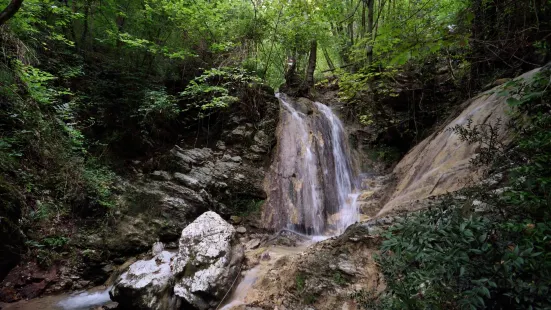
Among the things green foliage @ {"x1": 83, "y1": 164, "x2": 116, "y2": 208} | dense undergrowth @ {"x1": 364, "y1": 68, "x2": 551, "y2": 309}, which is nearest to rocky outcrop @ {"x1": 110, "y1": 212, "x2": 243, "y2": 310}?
green foliage @ {"x1": 83, "y1": 164, "x2": 116, "y2": 208}

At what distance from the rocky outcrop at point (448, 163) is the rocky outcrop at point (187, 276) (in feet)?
10.1

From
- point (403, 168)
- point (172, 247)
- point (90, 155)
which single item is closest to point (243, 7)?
point (90, 155)

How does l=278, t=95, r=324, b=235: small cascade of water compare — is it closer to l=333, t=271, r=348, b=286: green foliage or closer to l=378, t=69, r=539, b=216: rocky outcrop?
l=378, t=69, r=539, b=216: rocky outcrop

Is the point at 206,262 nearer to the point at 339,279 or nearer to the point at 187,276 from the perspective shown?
the point at 187,276

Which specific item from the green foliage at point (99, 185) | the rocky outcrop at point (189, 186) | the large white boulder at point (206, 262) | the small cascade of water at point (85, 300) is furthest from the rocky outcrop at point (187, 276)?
the green foliage at point (99, 185)

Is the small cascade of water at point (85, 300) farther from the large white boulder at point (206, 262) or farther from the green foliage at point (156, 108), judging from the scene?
the green foliage at point (156, 108)

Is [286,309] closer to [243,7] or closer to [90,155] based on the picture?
[90,155]

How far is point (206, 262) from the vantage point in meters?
4.75

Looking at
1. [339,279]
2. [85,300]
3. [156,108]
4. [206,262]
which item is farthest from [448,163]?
[156,108]

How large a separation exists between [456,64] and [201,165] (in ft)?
30.7

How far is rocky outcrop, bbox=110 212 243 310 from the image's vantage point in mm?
4312

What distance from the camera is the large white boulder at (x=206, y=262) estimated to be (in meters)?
4.39

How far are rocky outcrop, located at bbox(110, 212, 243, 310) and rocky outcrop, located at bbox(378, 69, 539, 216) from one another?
3.09m

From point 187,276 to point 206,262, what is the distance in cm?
37
